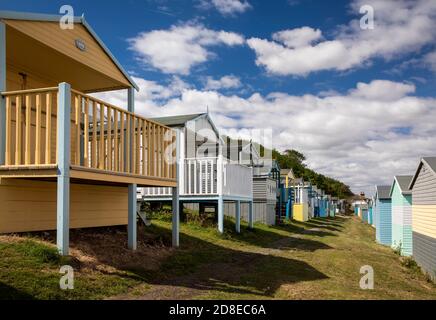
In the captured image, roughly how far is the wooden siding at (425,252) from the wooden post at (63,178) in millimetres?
11027

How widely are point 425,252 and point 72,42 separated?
1298cm

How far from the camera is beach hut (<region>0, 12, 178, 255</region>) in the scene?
7719 mm

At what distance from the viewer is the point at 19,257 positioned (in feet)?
23.5

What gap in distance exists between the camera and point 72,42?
9867 millimetres

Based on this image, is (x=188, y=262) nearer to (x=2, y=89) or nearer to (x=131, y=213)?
(x=131, y=213)

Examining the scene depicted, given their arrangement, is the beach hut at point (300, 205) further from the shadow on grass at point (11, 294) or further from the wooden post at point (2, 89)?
the shadow on grass at point (11, 294)

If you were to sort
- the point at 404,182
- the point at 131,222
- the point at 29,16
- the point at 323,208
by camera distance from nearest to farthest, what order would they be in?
1. the point at 29,16
2. the point at 131,222
3. the point at 404,182
4. the point at 323,208

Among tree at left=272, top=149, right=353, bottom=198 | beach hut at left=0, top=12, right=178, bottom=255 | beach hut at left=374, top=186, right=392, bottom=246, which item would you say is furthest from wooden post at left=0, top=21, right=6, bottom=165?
tree at left=272, top=149, right=353, bottom=198

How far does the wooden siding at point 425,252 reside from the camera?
1346 centimetres

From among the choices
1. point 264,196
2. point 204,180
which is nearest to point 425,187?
point 204,180

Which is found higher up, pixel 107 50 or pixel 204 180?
pixel 107 50
